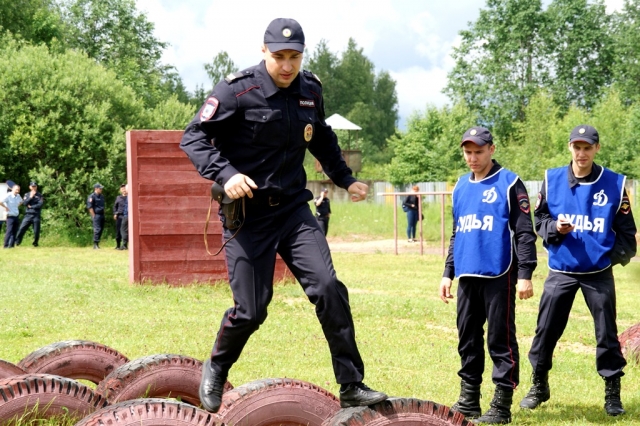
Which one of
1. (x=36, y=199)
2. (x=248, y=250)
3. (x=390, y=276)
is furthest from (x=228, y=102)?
(x=36, y=199)

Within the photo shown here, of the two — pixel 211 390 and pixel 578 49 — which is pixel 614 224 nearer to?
pixel 211 390

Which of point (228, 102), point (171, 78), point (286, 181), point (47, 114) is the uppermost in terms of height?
point (171, 78)

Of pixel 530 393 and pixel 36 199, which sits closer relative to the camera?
pixel 530 393

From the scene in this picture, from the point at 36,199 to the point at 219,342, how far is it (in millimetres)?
23231

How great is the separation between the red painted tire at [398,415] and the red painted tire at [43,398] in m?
1.35

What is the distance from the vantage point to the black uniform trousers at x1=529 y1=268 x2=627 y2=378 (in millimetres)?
6383

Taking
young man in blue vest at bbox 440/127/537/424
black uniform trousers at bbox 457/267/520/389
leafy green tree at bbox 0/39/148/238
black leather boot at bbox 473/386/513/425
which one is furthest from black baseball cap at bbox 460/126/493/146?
leafy green tree at bbox 0/39/148/238

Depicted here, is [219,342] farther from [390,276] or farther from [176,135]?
[390,276]

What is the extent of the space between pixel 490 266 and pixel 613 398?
4.48 feet

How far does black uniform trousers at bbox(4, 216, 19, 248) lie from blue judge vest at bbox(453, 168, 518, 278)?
21.9 m

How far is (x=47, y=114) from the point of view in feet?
99.3

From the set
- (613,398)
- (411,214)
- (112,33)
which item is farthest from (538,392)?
(112,33)

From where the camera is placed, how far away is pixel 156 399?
409cm

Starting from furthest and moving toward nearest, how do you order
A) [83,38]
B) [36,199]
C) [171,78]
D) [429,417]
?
[171,78]
[83,38]
[36,199]
[429,417]
